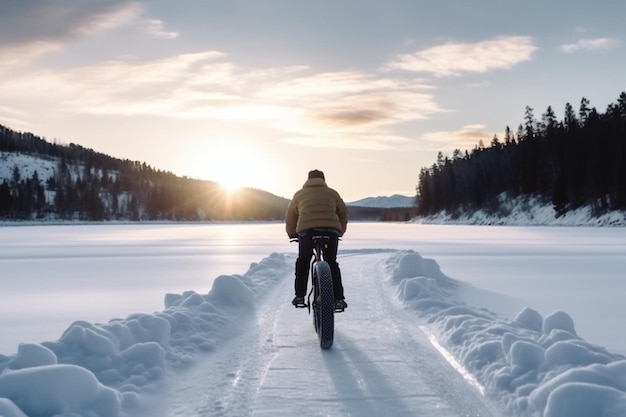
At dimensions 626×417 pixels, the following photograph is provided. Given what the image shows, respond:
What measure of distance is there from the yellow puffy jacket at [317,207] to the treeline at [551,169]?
241 feet

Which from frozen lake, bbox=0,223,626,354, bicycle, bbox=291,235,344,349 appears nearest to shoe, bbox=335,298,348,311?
bicycle, bbox=291,235,344,349

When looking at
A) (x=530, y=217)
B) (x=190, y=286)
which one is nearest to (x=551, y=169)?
(x=530, y=217)

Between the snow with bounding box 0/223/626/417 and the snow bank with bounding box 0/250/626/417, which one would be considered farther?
the snow with bounding box 0/223/626/417

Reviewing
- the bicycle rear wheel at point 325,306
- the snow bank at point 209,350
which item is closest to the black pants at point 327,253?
the bicycle rear wheel at point 325,306

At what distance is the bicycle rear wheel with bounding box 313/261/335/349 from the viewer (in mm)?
6430

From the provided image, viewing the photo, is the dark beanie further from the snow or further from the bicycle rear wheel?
the snow

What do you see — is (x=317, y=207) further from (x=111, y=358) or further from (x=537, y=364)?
(x=537, y=364)

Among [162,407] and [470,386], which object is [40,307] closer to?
[162,407]

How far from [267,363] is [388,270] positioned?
32.3ft

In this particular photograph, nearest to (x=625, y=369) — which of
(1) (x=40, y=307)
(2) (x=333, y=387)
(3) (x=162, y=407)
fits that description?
(2) (x=333, y=387)

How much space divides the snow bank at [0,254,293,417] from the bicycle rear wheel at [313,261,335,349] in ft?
4.82

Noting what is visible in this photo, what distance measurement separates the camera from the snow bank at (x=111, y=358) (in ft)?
13.6

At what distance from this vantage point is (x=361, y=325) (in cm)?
802

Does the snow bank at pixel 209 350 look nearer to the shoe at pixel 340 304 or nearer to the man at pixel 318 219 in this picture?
the shoe at pixel 340 304
